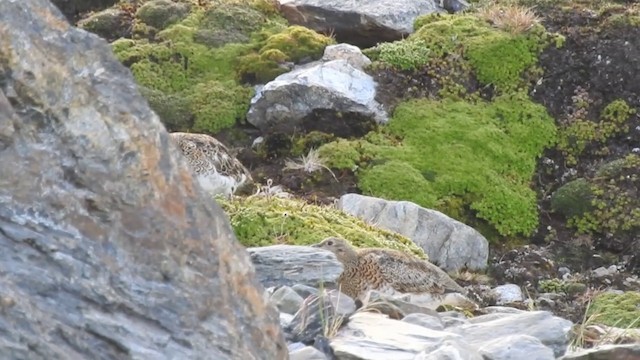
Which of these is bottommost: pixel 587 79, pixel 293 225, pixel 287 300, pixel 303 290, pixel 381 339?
pixel 587 79

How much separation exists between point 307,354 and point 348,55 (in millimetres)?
12906

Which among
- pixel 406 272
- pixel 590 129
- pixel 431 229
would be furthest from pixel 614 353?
pixel 590 129

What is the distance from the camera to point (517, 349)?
583 cm

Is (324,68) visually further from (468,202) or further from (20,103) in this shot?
(20,103)

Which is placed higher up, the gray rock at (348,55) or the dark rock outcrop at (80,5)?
the gray rock at (348,55)

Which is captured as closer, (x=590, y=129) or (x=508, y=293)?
(x=508, y=293)

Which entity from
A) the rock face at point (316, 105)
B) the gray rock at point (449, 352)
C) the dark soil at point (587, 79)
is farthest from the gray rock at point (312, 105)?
the gray rock at point (449, 352)

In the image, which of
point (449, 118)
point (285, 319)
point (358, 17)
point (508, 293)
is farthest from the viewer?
point (358, 17)

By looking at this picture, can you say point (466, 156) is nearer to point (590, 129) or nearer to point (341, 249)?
point (590, 129)

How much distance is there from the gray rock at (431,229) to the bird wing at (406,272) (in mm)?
3909

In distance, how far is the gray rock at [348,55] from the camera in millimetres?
18047

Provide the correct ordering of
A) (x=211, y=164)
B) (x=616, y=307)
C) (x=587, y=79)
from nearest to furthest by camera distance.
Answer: (x=616, y=307)
(x=211, y=164)
(x=587, y=79)

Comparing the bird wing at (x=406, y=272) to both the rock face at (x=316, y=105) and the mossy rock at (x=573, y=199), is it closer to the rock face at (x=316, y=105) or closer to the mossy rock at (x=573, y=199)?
the mossy rock at (x=573, y=199)

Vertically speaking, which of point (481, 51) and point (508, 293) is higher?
point (481, 51)
